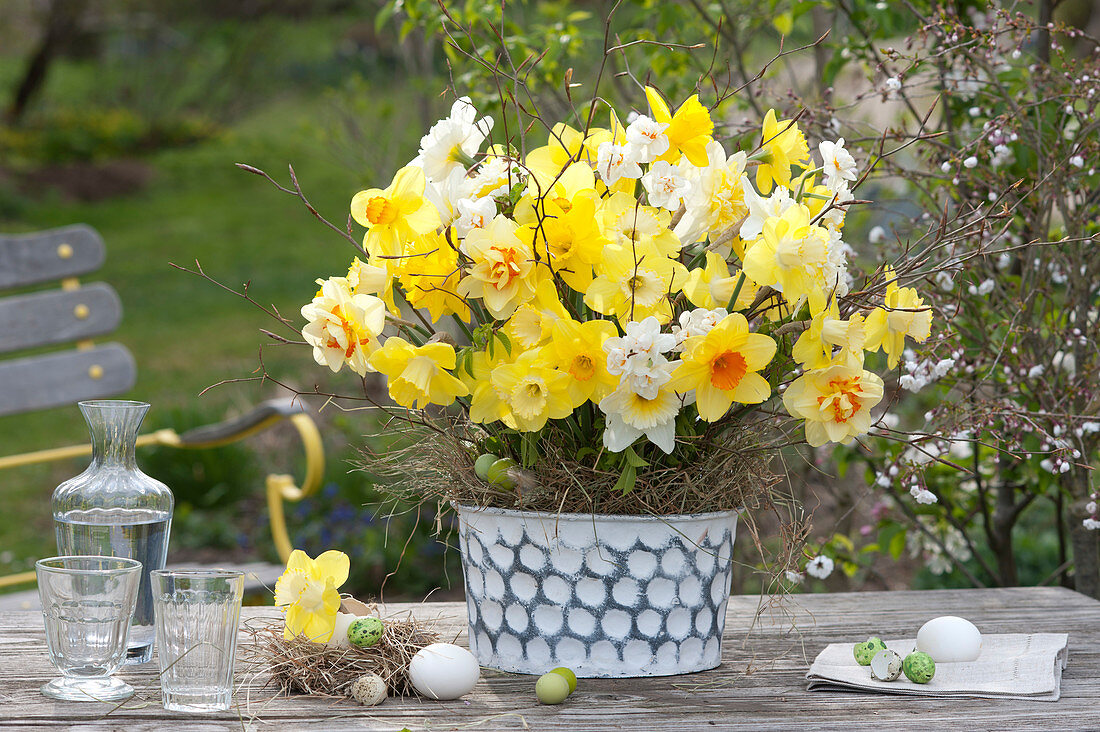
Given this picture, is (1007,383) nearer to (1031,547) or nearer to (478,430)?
(478,430)

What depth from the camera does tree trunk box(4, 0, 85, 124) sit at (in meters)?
8.90

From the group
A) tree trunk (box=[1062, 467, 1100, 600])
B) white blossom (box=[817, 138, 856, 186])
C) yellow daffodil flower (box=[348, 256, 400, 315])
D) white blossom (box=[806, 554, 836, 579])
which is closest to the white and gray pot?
yellow daffodil flower (box=[348, 256, 400, 315])

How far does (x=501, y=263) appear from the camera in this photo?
0.90m

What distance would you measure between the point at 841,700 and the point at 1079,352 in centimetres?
89

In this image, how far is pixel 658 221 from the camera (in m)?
0.94

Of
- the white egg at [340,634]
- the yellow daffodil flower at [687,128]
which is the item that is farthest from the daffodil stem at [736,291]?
the white egg at [340,634]

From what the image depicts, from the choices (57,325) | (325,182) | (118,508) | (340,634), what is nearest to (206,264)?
(325,182)

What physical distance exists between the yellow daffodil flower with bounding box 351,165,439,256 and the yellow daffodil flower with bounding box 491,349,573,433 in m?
0.16

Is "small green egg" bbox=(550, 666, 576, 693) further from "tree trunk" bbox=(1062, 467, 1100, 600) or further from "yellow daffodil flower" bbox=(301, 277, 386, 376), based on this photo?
"tree trunk" bbox=(1062, 467, 1100, 600)

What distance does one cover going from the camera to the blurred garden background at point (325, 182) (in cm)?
186

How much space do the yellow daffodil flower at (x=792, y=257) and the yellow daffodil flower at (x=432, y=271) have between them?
271mm

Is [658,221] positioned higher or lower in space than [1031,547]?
higher

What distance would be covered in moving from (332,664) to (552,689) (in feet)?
0.71

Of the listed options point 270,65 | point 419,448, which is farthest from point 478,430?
point 270,65
